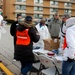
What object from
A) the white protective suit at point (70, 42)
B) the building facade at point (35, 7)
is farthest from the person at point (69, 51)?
the building facade at point (35, 7)

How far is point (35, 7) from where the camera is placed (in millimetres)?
60188

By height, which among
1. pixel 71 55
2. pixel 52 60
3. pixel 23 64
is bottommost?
pixel 23 64

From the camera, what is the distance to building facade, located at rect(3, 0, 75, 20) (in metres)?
57.1

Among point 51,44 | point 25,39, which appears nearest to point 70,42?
point 25,39

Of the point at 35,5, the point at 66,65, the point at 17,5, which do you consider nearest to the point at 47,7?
the point at 35,5

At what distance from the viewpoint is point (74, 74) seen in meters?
4.95

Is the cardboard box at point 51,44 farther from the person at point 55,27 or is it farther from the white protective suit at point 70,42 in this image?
the person at point 55,27

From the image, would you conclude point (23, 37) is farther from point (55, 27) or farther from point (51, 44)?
point (55, 27)

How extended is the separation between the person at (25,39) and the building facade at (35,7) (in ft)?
166

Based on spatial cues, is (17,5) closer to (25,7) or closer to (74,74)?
(25,7)

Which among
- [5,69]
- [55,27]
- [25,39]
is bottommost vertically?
[5,69]

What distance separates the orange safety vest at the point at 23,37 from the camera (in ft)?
18.8

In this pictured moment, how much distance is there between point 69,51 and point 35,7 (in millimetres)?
56194

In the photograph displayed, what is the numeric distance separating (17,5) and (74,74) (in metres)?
53.0
